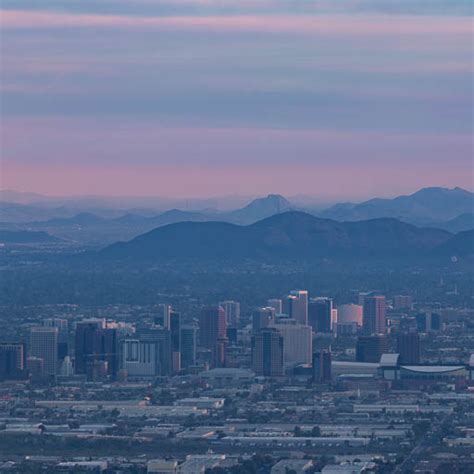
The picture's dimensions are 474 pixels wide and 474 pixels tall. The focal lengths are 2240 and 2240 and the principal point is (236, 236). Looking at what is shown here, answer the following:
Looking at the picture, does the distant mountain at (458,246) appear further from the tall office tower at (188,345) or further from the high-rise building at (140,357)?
the high-rise building at (140,357)

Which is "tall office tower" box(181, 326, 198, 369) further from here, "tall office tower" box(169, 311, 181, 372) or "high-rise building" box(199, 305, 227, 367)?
"high-rise building" box(199, 305, 227, 367)

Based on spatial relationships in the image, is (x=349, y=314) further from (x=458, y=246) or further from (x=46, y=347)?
(x=458, y=246)

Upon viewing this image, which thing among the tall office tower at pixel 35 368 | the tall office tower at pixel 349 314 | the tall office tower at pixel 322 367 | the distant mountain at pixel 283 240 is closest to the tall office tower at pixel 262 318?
the tall office tower at pixel 349 314

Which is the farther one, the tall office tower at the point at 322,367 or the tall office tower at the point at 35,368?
the tall office tower at the point at 35,368

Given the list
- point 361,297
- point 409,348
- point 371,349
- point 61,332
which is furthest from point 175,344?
point 361,297

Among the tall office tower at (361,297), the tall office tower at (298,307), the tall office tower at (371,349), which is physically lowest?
the tall office tower at (371,349)

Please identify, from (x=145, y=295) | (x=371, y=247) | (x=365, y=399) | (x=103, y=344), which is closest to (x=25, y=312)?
(x=145, y=295)
